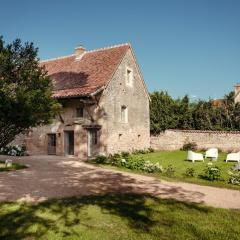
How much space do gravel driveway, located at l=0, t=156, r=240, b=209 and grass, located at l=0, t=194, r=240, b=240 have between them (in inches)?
33.3

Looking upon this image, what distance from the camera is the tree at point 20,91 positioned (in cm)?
1377

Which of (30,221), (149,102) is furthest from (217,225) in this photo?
(149,102)

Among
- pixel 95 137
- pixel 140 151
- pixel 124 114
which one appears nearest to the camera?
pixel 95 137

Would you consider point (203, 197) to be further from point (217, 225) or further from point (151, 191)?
point (217, 225)

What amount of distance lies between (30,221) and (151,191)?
470 centimetres

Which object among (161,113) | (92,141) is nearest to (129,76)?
(161,113)

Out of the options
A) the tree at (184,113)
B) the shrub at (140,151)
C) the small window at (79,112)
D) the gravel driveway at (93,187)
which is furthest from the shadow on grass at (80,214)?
the tree at (184,113)

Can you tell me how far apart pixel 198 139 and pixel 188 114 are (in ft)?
12.2

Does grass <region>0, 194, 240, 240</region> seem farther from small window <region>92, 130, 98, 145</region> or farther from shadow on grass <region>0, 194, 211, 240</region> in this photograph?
small window <region>92, 130, 98, 145</region>

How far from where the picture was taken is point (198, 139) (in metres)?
28.4

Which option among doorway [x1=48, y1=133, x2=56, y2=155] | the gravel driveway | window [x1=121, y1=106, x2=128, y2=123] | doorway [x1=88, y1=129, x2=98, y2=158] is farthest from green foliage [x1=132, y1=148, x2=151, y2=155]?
the gravel driveway

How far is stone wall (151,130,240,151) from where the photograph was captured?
88.0 ft

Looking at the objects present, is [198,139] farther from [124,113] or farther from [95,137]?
[95,137]

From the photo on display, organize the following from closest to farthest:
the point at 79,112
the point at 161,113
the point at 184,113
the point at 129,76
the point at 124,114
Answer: the point at 79,112, the point at 124,114, the point at 129,76, the point at 161,113, the point at 184,113
